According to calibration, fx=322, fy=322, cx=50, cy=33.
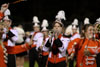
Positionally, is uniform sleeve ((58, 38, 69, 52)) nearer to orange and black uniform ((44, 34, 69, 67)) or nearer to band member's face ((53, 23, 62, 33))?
orange and black uniform ((44, 34, 69, 67))

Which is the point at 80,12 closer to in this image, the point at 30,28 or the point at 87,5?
the point at 87,5

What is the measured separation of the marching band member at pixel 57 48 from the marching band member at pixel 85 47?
0.31 metres

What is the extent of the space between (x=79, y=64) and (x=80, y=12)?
687 inches

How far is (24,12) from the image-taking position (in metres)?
25.0

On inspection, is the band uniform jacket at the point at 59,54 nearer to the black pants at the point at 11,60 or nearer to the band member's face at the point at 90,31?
the band member's face at the point at 90,31

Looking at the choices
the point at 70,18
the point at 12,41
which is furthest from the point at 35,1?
the point at 12,41

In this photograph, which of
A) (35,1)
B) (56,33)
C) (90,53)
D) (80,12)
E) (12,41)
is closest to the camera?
(56,33)

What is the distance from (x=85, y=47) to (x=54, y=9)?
18.5 meters

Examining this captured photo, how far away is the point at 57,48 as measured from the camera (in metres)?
6.69

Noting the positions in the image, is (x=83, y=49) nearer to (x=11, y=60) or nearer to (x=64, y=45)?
(x=64, y=45)

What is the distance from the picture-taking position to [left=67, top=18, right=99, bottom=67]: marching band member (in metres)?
7.07

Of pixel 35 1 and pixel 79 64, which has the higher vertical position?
pixel 35 1

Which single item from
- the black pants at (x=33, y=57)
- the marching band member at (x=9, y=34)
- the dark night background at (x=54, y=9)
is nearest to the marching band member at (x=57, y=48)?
the marching band member at (x=9, y=34)

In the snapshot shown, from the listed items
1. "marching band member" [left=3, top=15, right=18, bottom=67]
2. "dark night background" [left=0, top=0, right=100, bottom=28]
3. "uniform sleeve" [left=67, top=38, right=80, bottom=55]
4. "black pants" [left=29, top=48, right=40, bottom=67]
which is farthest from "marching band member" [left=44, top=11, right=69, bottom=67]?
"dark night background" [left=0, top=0, right=100, bottom=28]
